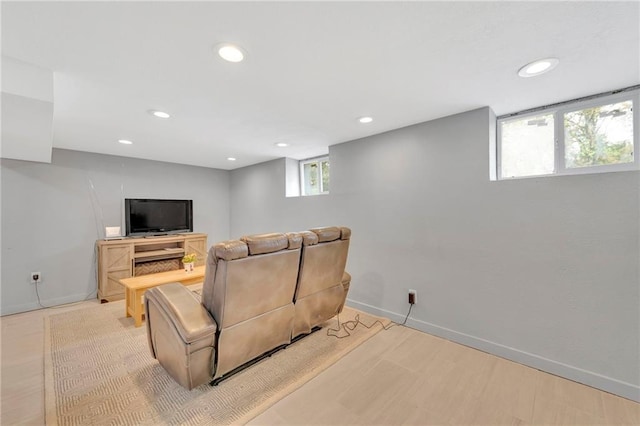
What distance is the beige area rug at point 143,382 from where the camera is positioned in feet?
5.27

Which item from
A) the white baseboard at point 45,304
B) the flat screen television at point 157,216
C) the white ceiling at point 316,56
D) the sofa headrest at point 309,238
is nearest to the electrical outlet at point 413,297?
the sofa headrest at point 309,238

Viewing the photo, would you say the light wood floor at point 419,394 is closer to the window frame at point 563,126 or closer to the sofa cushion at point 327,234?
the sofa cushion at point 327,234

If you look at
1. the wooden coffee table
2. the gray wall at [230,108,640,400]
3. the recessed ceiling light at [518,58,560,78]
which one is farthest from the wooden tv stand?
the recessed ceiling light at [518,58,560,78]

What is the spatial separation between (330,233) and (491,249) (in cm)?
147

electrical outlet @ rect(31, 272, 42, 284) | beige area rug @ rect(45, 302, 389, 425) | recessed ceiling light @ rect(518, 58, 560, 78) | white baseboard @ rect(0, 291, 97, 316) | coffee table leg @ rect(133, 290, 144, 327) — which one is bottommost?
beige area rug @ rect(45, 302, 389, 425)

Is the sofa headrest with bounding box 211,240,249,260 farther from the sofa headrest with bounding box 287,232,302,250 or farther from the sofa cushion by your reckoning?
the sofa cushion

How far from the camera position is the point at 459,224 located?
8.19 feet

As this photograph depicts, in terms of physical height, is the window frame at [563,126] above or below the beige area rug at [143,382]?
above

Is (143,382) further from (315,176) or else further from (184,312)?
(315,176)

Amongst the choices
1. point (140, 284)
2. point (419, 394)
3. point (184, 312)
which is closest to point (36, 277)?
point (140, 284)

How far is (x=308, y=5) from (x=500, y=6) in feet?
2.95

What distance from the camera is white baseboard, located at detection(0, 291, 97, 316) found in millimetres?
3230

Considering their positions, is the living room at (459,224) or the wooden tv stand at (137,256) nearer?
the living room at (459,224)

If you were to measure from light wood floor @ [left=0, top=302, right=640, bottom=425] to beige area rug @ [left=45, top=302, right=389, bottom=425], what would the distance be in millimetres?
104
